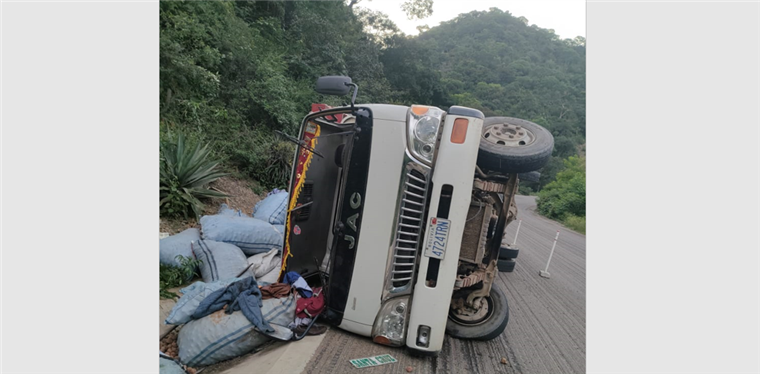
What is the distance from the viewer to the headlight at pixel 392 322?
2.64 metres

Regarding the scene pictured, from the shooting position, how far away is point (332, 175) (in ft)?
12.3

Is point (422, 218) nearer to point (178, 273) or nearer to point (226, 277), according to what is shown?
point (226, 277)

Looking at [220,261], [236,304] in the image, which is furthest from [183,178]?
[236,304]

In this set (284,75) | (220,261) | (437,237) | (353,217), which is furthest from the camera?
(284,75)

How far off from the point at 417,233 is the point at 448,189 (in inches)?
14.4

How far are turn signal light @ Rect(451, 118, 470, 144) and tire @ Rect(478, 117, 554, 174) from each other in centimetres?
39

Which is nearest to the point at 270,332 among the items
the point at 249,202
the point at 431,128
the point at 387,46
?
the point at 431,128

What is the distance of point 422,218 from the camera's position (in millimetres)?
2598

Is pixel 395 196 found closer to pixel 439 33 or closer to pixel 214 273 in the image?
pixel 214 273

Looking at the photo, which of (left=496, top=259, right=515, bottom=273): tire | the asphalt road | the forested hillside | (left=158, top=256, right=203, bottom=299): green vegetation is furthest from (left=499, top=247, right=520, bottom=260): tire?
(left=158, top=256, right=203, bottom=299): green vegetation

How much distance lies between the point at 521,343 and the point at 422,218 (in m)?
1.65

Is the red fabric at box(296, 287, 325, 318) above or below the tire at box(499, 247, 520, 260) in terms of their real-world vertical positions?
above

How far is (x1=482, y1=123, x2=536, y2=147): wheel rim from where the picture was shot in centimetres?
298

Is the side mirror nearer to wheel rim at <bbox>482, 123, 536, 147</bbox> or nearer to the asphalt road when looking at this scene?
wheel rim at <bbox>482, 123, 536, 147</bbox>
